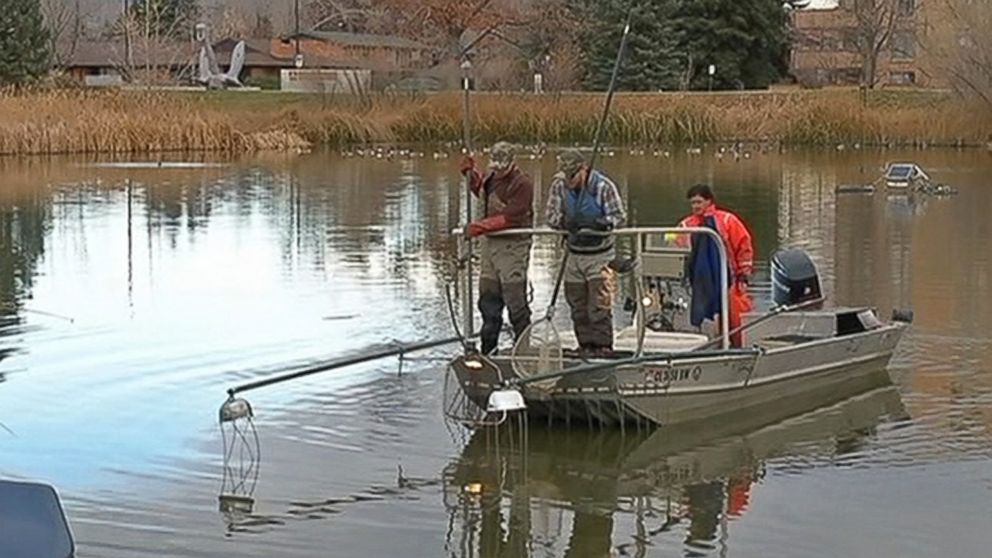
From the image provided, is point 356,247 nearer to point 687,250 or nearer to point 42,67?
point 687,250

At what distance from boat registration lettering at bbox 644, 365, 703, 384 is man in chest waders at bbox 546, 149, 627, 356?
1.72ft

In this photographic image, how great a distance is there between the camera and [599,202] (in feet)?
38.8

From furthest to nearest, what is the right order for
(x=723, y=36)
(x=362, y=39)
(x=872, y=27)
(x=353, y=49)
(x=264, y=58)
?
(x=362, y=39) → (x=264, y=58) → (x=353, y=49) → (x=872, y=27) → (x=723, y=36)

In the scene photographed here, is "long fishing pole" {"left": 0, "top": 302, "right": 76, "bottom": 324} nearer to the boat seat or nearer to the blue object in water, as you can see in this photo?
the boat seat

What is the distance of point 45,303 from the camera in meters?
17.8

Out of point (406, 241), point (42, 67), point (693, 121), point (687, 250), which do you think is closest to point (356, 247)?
point (406, 241)

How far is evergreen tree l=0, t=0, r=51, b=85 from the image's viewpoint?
6231cm

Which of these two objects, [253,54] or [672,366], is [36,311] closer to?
[672,366]

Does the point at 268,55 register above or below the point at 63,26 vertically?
below

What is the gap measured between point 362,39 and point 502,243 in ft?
276

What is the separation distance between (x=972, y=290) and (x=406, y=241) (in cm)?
883

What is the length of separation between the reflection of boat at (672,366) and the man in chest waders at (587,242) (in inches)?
7.0

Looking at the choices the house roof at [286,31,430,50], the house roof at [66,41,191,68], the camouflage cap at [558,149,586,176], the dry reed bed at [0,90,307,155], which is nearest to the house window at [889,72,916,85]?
the house roof at [286,31,430,50]

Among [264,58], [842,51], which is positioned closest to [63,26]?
[264,58]
